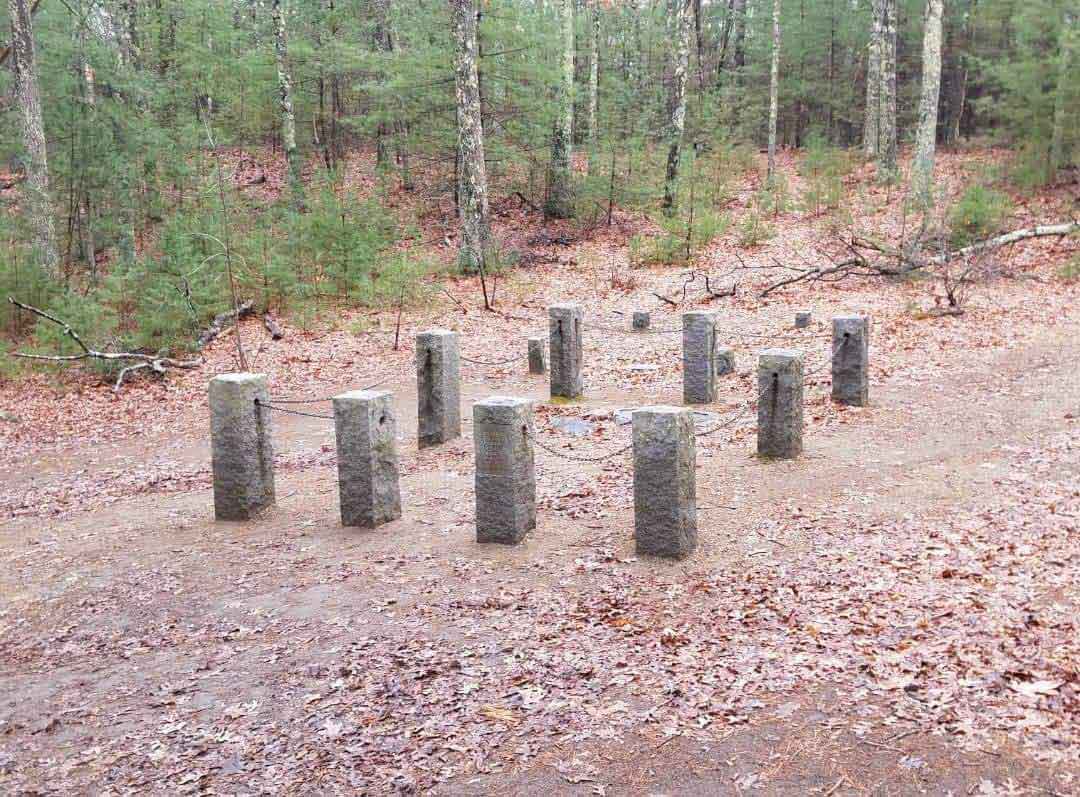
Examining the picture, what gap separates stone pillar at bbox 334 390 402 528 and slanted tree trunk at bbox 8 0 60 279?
1304 centimetres

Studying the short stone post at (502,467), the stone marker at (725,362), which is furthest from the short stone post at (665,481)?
the stone marker at (725,362)

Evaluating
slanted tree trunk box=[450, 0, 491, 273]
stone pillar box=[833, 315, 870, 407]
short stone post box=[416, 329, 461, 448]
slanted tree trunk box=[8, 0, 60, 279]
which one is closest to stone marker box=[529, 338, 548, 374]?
short stone post box=[416, 329, 461, 448]

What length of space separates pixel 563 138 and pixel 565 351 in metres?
13.9

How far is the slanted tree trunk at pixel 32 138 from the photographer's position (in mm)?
16797

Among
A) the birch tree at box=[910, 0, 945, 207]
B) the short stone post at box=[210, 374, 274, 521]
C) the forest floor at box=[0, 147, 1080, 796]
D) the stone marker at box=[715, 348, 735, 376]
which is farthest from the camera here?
the birch tree at box=[910, 0, 945, 207]

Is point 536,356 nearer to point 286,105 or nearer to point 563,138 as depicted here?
point 563,138

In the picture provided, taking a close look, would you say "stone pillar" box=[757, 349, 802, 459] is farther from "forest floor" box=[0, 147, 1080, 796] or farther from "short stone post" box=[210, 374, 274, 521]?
"short stone post" box=[210, 374, 274, 521]

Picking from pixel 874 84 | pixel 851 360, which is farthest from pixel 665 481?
pixel 874 84

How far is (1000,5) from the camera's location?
85.3 ft

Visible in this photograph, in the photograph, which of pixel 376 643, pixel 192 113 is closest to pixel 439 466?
pixel 376 643

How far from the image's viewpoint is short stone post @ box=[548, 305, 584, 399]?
11.3 meters

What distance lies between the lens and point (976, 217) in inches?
736

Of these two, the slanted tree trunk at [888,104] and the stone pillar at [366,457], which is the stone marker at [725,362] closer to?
the stone pillar at [366,457]

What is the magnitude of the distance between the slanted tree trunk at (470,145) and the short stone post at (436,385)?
28.1 feet
